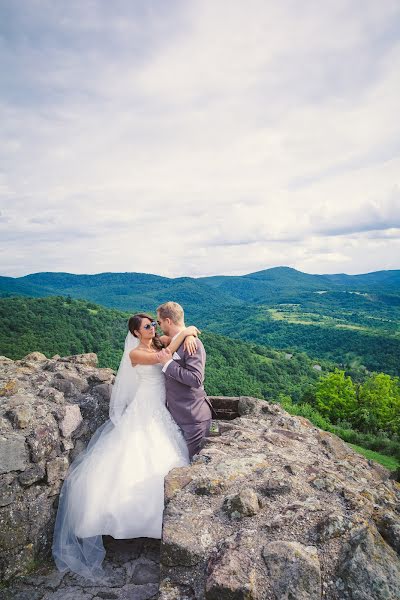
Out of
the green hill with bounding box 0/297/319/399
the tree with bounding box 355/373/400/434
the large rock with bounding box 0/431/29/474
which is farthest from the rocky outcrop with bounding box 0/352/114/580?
the green hill with bounding box 0/297/319/399

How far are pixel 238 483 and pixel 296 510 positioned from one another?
2.31ft

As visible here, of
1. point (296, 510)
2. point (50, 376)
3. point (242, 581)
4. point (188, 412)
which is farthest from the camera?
point (50, 376)

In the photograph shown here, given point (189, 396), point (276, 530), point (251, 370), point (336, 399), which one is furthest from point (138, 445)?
point (251, 370)

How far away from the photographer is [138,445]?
462cm

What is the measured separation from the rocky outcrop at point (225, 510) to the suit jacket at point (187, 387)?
0.44 metres

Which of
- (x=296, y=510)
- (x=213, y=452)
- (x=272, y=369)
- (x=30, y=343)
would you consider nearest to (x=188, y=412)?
(x=213, y=452)

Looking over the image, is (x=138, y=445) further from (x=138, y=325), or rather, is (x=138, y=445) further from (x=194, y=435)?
(x=138, y=325)

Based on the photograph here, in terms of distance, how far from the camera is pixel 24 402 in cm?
502

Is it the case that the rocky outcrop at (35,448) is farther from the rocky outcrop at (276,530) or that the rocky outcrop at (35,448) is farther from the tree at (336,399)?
the tree at (336,399)

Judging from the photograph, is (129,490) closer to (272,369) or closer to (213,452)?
(213,452)

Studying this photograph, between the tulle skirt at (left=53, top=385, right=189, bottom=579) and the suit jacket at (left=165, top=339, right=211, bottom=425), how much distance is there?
0.91 feet

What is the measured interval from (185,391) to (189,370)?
37 cm

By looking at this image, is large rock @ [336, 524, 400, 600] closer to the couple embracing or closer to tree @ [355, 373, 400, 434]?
the couple embracing

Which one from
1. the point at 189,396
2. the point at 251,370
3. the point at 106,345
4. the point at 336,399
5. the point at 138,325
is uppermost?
the point at 138,325
